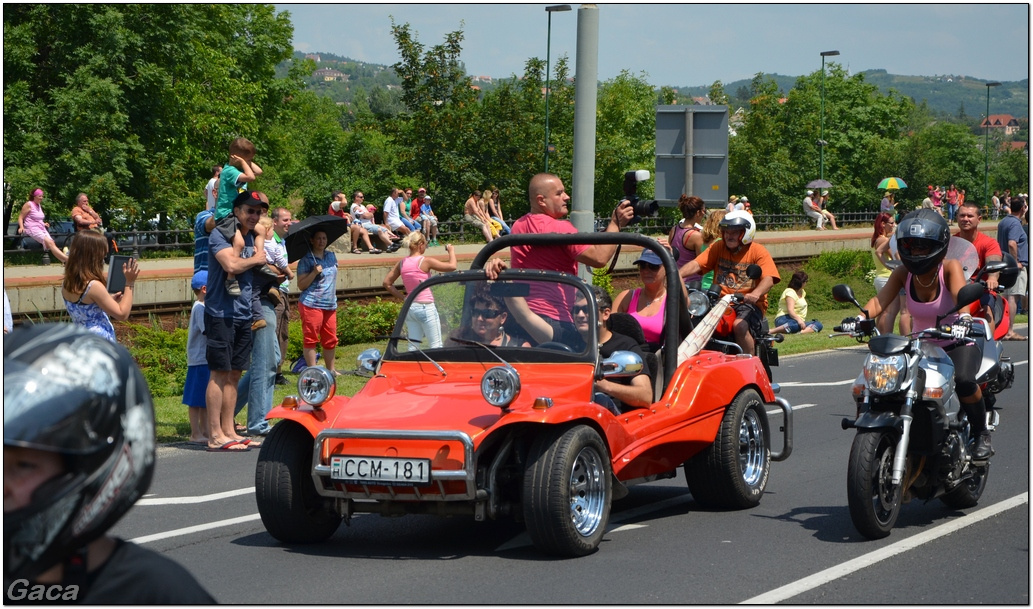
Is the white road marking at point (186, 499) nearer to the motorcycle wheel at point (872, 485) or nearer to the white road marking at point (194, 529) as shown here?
the white road marking at point (194, 529)

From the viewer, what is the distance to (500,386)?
6.90 m

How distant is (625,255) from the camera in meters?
32.0

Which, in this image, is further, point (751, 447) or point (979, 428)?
point (751, 447)

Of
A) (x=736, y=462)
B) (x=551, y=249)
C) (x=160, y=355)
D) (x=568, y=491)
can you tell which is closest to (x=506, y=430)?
(x=568, y=491)

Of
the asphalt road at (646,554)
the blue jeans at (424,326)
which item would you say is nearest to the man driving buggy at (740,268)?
the asphalt road at (646,554)

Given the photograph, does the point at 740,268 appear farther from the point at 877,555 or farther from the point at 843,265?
the point at 843,265

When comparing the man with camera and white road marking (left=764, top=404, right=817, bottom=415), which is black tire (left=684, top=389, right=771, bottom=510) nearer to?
the man with camera

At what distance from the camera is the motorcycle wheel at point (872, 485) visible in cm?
698

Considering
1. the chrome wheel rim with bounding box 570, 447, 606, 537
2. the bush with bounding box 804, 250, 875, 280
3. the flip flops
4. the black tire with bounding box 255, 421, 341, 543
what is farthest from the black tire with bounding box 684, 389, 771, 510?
the bush with bounding box 804, 250, 875, 280

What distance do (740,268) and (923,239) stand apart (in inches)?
138

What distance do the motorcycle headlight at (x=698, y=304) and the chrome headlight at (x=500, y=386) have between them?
2238mm

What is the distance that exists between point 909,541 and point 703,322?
85.4 inches

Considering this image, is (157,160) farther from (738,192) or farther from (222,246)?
(738,192)

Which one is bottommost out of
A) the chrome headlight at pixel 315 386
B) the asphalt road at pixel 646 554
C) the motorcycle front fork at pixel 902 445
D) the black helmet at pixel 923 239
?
the asphalt road at pixel 646 554
